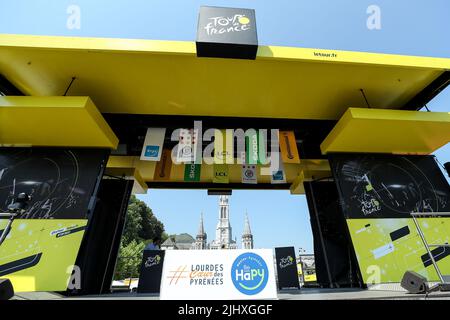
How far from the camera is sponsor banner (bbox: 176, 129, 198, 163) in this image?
23.0ft

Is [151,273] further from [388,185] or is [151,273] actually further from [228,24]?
[388,185]

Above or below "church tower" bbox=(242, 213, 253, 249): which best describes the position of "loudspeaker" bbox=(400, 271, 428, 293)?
below

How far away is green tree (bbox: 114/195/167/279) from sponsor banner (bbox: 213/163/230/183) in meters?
21.8

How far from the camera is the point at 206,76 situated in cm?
579

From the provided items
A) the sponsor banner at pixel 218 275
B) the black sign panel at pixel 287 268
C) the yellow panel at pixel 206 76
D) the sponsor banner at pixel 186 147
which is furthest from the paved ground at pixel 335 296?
the yellow panel at pixel 206 76

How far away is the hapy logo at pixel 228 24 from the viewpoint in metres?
5.15

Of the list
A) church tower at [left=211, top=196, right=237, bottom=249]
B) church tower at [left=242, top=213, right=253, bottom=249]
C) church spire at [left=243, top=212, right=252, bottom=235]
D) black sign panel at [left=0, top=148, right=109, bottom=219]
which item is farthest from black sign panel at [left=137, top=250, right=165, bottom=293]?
church tower at [left=211, top=196, right=237, bottom=249]

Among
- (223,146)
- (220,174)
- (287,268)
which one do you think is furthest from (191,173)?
(287,268)

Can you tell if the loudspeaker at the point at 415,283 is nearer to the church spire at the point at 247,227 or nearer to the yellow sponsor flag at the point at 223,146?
the yellow sponsor flag at the point at 223,146

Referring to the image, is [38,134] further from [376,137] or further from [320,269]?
[320,269]

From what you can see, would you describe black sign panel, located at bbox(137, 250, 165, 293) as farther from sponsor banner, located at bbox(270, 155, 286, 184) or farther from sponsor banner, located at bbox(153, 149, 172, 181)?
sponsor banner, located at bbox(270, 155, 286, 184)
